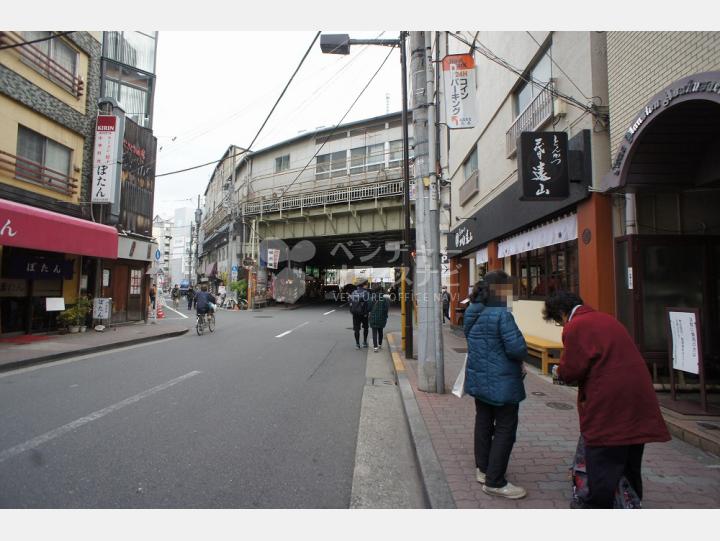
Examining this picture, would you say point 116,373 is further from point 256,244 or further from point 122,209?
point 256,244

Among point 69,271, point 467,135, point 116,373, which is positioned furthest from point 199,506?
point 467,135

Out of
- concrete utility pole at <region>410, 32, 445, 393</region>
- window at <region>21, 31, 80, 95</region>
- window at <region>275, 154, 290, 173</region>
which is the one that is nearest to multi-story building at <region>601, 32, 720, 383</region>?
concrete utility pole at <region>410, 32, 445, 393</region>

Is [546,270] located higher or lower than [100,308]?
higher

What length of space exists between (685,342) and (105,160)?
15.7m

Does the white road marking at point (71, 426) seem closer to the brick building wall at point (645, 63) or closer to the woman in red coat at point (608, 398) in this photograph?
the woman in red coat at point (608, 398)

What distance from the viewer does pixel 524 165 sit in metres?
6.47

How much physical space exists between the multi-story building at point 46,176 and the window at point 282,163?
19525 millimetres

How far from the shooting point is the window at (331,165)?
1200 inches

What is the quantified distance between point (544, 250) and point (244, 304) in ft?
77.8

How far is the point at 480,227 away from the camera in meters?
12.2

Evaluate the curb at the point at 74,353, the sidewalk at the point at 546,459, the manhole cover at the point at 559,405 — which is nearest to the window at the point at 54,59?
the curb at the point at 74,353

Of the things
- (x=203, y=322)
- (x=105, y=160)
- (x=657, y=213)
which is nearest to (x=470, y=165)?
(x=657, y=213)

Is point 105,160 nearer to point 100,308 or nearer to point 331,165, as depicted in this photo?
point 100,308

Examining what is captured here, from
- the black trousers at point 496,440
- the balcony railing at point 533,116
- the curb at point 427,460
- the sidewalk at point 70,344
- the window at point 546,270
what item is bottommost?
the curb at point 427,460
